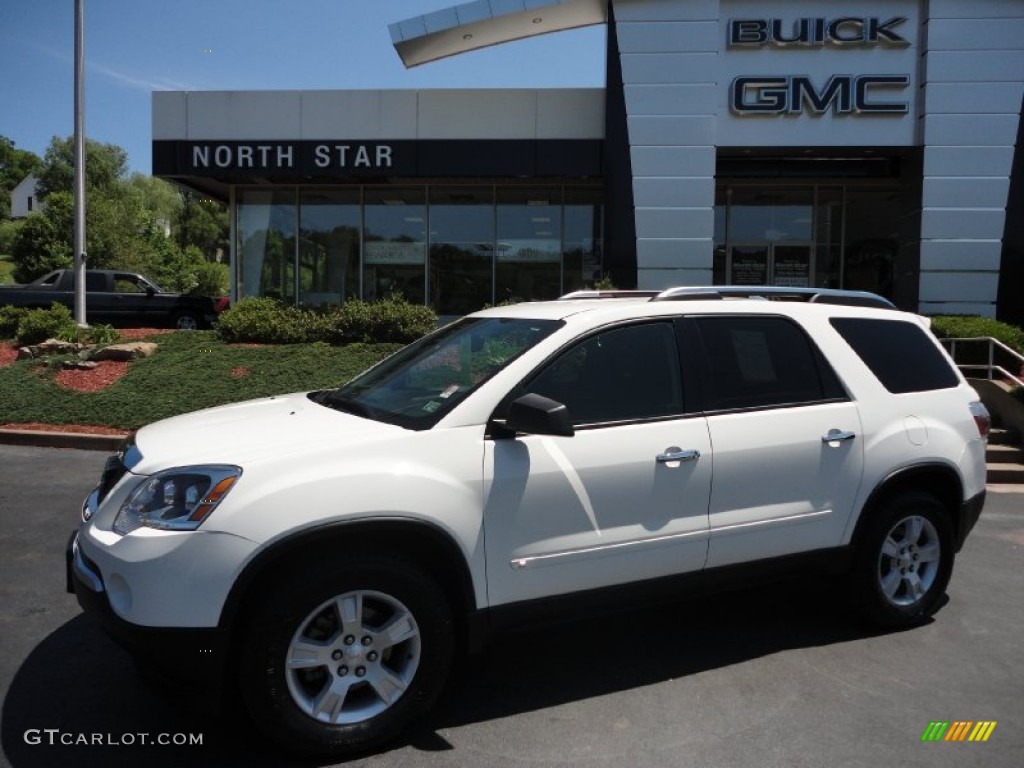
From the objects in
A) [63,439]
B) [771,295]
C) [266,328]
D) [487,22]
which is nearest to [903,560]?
[771,295]

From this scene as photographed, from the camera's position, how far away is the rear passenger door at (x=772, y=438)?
3.81m

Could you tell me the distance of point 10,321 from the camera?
50.1 ft

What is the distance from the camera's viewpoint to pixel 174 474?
119 inches

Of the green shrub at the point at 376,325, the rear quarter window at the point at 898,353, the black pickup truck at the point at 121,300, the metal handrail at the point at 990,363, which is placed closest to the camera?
the rear quarter window at the point at 898,353

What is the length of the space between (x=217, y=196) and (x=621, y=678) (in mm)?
19695

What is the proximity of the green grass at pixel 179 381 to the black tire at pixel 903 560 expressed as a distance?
8476 millimetres

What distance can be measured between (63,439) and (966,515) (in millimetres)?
9252

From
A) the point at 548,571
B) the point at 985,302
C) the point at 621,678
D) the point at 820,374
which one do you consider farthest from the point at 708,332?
the point at 985,302

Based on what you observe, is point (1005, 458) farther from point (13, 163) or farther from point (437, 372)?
point (13, 163)

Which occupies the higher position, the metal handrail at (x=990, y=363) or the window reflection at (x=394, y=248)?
the window reflection at (x=394, y=248)

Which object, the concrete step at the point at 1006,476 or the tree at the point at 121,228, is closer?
the concrete step at the point at 1006,476

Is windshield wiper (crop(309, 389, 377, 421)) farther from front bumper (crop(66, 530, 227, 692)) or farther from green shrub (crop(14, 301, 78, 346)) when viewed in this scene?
green shrub (crop(14, 301, 78, 346))

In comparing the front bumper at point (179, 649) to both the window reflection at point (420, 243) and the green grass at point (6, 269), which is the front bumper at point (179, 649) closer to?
the window reflection at point (420, 243)

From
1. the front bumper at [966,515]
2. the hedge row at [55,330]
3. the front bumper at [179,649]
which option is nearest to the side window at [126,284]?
the hedge row at [55,330]
